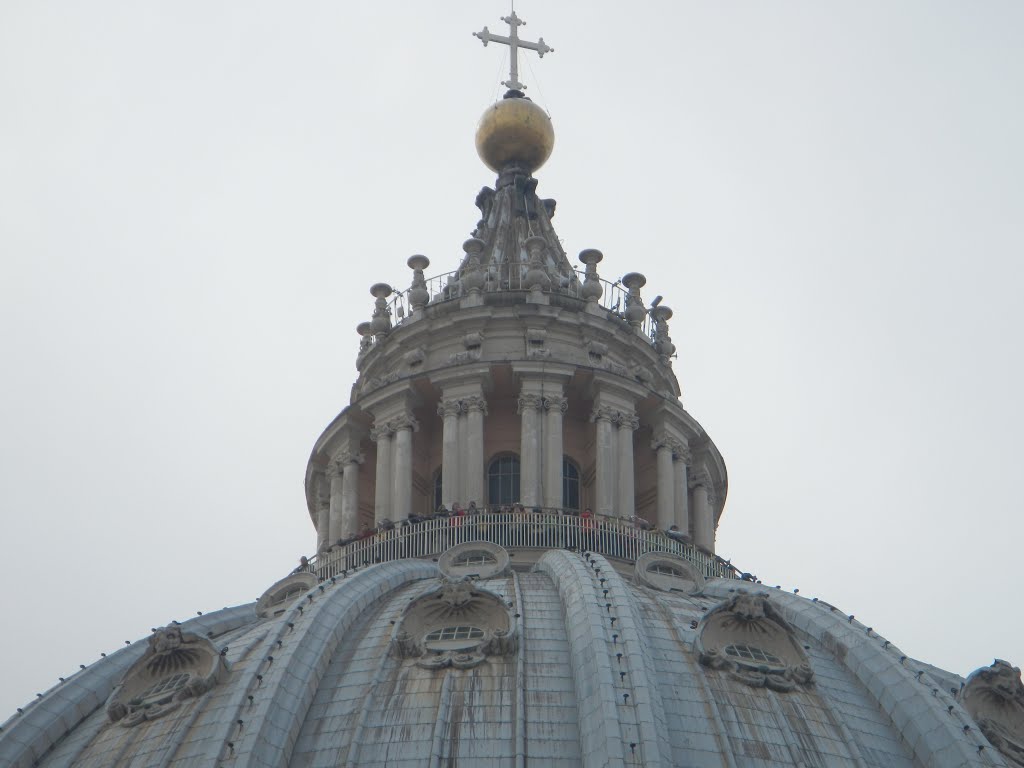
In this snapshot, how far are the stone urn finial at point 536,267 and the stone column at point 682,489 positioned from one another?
224 inches

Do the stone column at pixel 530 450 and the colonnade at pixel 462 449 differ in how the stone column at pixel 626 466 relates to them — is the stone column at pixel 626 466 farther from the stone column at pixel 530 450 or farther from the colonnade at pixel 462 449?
the colonnade at pixel 462 449

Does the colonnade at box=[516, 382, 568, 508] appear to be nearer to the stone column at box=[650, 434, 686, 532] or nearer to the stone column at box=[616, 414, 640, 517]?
the stone column at box=[616, 414, 640, 517]

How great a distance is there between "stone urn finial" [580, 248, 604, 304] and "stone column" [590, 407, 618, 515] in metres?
4.08

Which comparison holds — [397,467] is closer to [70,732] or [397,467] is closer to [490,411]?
[490,411]

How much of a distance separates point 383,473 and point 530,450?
397 centimetres

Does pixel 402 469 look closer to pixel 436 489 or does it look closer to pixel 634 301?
pixel 436 489

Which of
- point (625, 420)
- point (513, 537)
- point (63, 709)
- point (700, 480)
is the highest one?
point (625, 420)

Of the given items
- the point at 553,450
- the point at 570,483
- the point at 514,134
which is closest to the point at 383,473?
the point at 553,450

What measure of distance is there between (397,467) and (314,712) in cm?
1232

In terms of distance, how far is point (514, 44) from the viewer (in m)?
58.4

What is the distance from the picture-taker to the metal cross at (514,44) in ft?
190

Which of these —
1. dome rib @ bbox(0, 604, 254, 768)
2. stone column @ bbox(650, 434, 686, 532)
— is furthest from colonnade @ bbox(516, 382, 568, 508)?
dome rib @ bbox(0, 604, 254, 768)

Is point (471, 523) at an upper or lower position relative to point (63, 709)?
upper

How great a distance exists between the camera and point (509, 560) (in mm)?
43875
